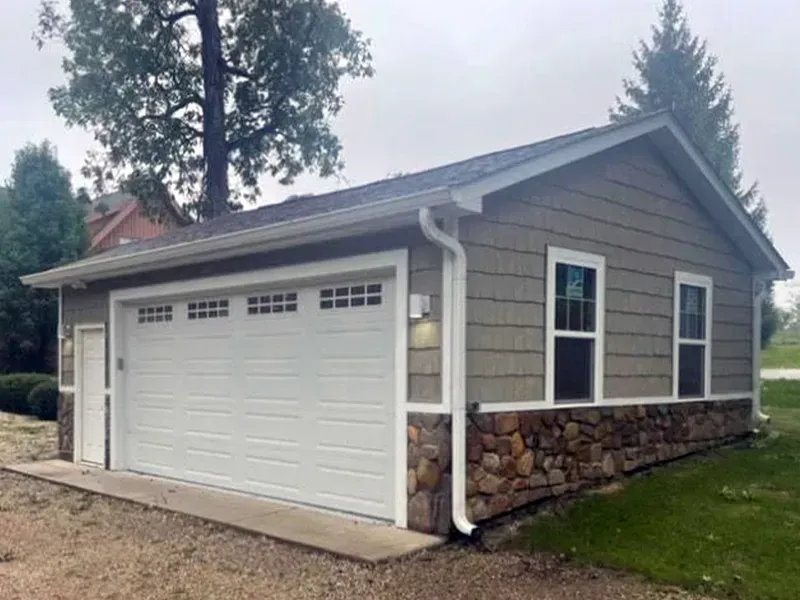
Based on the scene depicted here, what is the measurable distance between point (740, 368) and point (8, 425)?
12976 millimetres

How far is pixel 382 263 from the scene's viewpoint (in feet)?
21.6

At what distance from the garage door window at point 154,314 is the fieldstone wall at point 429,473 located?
14.2ft

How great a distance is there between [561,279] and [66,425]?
767 cm

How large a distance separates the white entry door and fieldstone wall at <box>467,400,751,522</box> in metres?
6.20

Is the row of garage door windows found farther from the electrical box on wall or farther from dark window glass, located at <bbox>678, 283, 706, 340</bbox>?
dark window glass, located at <bbox>678, 283, 706, 340</bbox>

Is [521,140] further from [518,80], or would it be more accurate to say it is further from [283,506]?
[283,506]

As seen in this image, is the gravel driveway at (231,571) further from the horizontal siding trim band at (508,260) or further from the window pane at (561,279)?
the window pane at (561,279)

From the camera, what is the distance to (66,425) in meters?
11.1

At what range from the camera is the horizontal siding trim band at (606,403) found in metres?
6.43

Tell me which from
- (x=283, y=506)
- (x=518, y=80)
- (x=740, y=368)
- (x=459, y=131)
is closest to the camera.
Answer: (x=283, y=506)

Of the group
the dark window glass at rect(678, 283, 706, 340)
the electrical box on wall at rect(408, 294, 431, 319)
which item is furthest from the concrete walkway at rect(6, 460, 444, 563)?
the dark window glass at rect(678, 283, 706, 340)

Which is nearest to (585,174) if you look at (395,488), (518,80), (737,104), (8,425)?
(395,488)

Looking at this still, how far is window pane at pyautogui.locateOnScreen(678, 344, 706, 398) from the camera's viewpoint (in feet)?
29.5

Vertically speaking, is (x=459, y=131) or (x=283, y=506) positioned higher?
(x=459, y=131)
